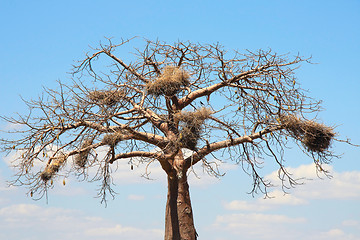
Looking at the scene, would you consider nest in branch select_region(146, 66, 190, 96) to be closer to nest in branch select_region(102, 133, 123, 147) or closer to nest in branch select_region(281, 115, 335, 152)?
nest in branch select_region(102, 133, 123, 147)

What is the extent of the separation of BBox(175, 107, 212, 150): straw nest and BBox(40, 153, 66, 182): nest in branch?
287cm

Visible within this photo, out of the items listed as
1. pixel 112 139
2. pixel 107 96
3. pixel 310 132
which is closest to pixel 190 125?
pixel 112 139

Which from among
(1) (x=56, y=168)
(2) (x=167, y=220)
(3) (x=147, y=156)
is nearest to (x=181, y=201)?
(2) (x=167, y=220)

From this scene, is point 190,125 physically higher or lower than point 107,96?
lower

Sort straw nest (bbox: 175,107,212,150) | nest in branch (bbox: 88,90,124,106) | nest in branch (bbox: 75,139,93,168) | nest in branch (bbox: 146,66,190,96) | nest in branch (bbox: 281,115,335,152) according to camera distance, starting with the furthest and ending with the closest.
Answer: nest in branch (bbox: 75,139,93,168) < nest in branch (bbox: 88,90,124,106) < nest in branch (bbox: 281,115,335,152) < nest in branch (bbox: 146,66,190,96) < straw nest (bbox: 175,107,212,150)

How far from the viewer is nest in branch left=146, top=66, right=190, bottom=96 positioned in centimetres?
1071

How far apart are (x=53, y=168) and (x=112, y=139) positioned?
1646 millimetres

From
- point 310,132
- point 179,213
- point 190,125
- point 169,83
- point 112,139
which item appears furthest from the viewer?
point 179,213

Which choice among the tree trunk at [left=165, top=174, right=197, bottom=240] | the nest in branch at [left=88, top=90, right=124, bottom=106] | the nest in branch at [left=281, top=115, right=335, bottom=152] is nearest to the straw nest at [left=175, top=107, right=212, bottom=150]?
the tree trunk at [left=165, top=174, right=197, bottom=240]

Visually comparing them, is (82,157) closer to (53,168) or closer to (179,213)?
(53,168)

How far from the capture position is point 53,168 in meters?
11.4

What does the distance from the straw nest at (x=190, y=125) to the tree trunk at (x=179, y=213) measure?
1.11 metres

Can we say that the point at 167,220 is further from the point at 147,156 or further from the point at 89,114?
the point at 89,114

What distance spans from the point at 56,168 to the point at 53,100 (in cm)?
153
